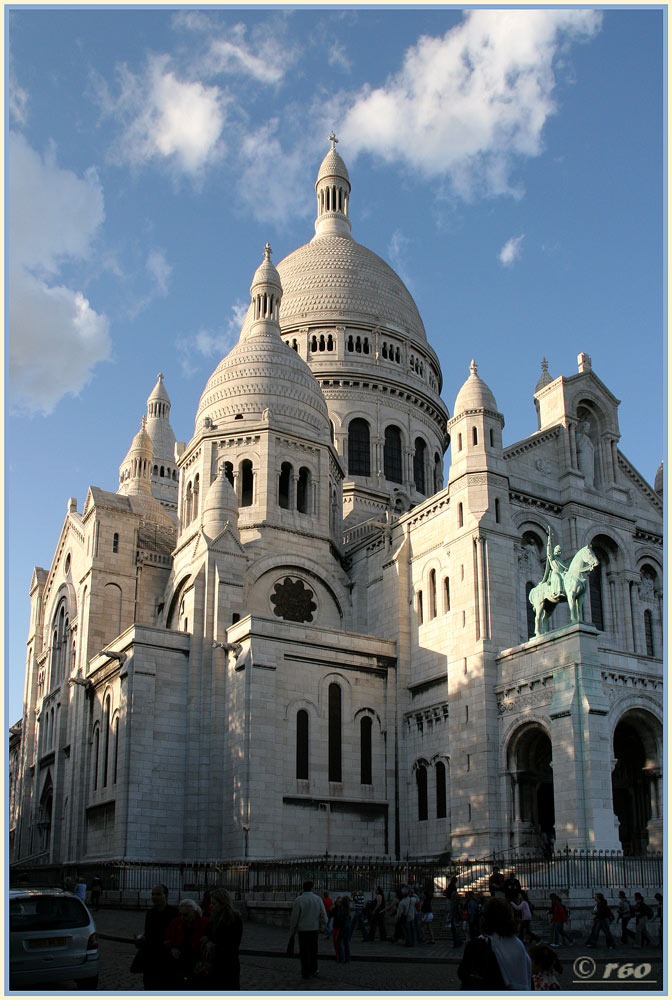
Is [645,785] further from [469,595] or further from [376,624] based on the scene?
[376,624]

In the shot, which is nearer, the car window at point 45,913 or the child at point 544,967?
the child at point 544,967

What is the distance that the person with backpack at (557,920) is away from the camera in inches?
893

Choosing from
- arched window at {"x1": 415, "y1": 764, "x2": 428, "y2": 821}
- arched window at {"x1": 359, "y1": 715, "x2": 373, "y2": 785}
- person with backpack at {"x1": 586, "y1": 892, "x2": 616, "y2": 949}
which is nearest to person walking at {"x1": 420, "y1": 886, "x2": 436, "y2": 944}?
person with backpack at {"x1": 586, "y1": 892, "x2": 616, "y2": 949}

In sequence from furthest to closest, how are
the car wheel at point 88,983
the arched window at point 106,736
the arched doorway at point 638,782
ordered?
the arched window at point 106,736
the arched doorway at point 638,782
the car wheel at point 88,983

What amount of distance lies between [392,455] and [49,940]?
161ft

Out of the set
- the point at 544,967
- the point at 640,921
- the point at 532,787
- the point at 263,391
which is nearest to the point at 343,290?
the point at 263,391

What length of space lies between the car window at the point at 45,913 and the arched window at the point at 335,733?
992 inches

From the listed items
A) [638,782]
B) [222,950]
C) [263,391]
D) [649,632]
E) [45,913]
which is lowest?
[45,913]

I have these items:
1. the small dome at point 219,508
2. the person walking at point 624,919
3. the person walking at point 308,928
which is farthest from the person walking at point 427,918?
the small dome at point 219,508

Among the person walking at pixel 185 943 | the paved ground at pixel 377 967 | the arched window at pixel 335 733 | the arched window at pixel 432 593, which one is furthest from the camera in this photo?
the arched window at pixel 432 593

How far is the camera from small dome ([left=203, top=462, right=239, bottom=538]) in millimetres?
44000

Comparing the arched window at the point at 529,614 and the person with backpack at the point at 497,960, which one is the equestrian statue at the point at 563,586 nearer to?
the arched window at the point at 529,614

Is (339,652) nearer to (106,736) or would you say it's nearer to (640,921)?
(106,736)

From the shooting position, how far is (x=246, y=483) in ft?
157
